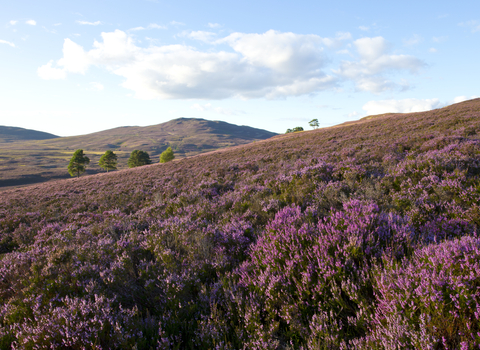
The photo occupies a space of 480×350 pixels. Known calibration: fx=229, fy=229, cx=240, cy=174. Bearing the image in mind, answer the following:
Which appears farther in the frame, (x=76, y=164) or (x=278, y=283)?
(x=76, y=164)

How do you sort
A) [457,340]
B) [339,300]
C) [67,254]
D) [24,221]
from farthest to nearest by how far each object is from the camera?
1. [24,221]
2. [67,254]
3. [339,300]
4. [457,340]

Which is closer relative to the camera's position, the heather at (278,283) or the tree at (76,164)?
the heather at (278,283)

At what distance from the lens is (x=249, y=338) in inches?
86.4

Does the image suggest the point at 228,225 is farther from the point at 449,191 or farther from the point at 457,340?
the point at 449,191

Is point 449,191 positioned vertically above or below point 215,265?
above

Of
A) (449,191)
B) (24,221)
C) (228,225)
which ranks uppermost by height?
(449,191)

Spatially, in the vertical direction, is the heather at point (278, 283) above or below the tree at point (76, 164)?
below

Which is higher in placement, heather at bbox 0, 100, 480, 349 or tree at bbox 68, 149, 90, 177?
tree at bbox 68, 149, 90, 177

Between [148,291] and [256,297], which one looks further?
[148,291]

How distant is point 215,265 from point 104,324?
1.51 m

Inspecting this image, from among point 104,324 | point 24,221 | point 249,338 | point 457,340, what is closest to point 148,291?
point 104,324

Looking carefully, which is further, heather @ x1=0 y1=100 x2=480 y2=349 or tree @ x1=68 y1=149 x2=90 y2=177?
tree @ x1=68 y1=149 x2=90 y2=177

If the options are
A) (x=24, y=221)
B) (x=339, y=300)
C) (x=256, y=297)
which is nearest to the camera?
(x=339, y=300)

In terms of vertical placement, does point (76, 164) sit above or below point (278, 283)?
above
